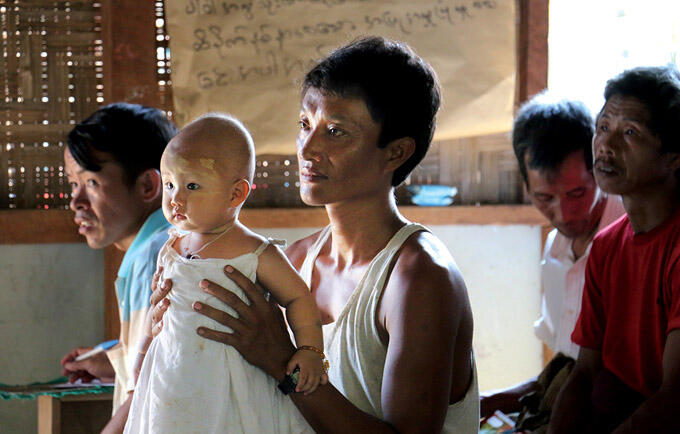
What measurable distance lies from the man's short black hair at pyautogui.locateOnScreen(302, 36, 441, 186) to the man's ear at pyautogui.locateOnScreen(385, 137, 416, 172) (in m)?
0.01

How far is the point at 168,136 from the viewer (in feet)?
7.72

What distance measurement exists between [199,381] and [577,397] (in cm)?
136

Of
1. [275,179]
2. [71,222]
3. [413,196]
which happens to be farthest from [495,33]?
[71,222]

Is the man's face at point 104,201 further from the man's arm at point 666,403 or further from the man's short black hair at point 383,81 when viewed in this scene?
the man's arm at point 666,403

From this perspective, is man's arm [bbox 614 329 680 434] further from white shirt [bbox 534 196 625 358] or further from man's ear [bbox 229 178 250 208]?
man's ear [bbox 229 178 250 208]

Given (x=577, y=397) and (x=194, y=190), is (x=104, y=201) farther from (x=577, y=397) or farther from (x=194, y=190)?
(x=577, y=397)

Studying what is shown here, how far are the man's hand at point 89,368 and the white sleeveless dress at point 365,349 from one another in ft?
3.56

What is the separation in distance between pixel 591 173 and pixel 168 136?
1437 mm

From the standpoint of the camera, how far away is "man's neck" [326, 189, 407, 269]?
1636mm

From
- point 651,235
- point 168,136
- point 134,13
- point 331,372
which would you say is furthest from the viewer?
point 134,13

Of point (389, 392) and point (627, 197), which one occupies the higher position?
point (627, 197)

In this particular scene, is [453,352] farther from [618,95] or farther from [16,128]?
[16,128]

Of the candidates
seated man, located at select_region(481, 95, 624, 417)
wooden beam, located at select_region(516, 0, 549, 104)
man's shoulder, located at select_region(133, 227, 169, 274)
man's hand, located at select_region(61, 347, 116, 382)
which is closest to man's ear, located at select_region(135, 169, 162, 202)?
man's shoulder, located at select_region(133, 227, 169, 274)

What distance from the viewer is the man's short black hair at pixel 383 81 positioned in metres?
1.56
